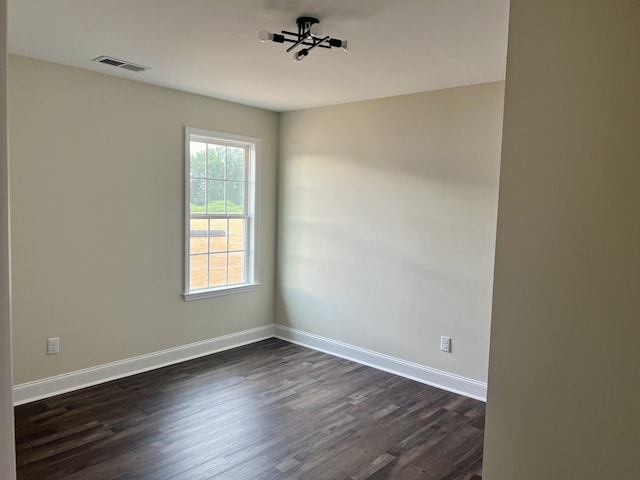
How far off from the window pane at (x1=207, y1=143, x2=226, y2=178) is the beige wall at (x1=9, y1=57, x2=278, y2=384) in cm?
23

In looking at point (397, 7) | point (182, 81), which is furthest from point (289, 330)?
point (397, 7)

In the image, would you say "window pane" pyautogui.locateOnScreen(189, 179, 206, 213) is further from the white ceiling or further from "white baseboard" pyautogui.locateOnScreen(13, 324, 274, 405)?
"white baseboard" pyautogui.locateOnScreen(13, 324, 274, 405)

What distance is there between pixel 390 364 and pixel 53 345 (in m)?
2.87

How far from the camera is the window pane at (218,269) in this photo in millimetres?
4660

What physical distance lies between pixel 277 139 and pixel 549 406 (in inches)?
164

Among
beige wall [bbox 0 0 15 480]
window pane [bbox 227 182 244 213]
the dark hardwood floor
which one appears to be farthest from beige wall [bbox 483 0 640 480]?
window pane [bbox 227 182 244 213]

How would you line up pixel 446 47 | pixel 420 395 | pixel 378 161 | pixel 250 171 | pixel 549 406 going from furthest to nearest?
1. pixel 250 171
2. pixel 378 161
3. pixel 420 395
4. pixel 446 47
5. pixel 549 406

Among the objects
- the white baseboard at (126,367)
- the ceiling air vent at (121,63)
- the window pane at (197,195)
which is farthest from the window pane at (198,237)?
the ceiling air vent at (121,63)

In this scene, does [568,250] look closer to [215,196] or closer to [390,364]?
[390,364]

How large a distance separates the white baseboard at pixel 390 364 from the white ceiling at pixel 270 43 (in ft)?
8.03

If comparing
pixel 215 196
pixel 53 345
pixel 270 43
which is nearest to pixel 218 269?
pixel 215 196

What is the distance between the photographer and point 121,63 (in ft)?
10.9

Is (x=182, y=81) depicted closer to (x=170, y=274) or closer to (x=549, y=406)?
(x=170, y=274)

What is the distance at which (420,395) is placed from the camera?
3701 millimetres
